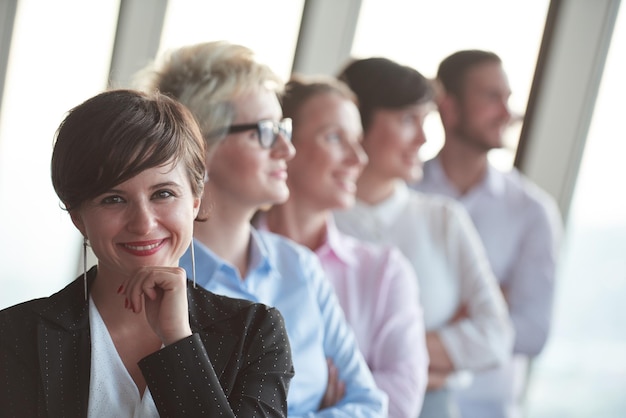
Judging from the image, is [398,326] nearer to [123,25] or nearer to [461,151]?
[461,151]

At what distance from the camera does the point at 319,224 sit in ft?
10.2

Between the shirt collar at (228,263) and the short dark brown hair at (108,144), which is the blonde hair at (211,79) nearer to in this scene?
the shirt collar at (228,263)

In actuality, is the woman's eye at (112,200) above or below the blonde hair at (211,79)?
below

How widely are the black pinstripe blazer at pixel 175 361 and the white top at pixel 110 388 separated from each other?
19 millimetres

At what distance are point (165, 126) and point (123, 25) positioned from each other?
3.04 meters

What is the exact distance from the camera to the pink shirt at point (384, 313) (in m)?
2.85

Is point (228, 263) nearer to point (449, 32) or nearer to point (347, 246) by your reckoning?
point (347, 246)

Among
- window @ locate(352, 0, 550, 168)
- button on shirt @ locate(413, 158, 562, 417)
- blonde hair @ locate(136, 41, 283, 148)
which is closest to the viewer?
blonde hair @ locate(136, 41, 283, 148)

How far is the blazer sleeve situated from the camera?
1.54 metres

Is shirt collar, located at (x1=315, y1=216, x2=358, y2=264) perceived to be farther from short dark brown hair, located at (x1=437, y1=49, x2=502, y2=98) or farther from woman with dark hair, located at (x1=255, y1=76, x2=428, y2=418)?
short dark brown hair, located at (x1=437, y1=49, x2=502, y2=98)

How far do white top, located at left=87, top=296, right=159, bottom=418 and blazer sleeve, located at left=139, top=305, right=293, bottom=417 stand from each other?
0.05 m

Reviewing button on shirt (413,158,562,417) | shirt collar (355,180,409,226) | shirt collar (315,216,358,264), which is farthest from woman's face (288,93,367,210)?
button on shirt (413,158,562,417)

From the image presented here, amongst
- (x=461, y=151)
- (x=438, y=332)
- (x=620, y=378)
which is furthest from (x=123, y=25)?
(x=620, y=378)

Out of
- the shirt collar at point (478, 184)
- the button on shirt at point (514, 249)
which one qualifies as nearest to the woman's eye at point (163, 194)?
the button on shirt at point (514, 249)
